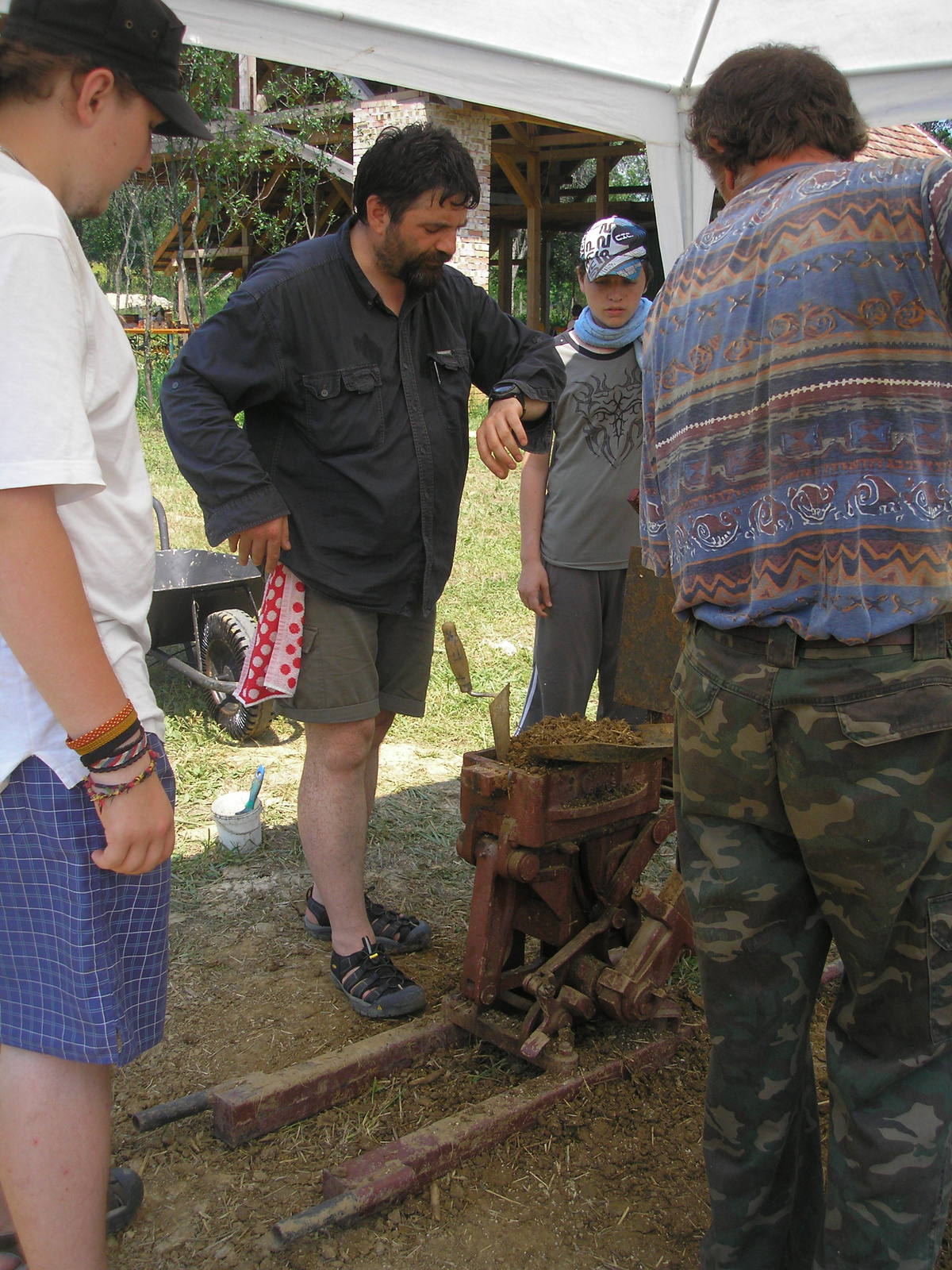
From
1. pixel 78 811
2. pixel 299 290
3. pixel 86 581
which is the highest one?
pixel 299 290

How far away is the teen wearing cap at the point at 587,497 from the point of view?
11.0 feet

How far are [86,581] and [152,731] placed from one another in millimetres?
247

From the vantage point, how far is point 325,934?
3.15 meters

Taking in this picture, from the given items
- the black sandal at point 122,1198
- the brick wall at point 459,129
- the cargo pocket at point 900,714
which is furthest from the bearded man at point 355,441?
the brick wall at point 459,129

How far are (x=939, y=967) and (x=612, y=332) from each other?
2405mm

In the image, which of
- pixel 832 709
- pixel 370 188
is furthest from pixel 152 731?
pixel 370 188

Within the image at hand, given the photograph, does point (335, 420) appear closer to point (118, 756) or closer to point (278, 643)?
point (278, 643)

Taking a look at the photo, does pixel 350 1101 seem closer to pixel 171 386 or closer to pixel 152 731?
pixel 152 731

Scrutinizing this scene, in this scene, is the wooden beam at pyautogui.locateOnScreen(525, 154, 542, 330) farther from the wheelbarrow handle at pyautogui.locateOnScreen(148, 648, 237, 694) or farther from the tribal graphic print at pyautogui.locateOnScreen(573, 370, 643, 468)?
the tribal graphic print at pyautogui.locateOnScreen(573, 370, 643, 468)

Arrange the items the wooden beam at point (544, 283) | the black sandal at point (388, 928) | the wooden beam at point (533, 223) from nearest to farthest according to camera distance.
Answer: the black sandal at point (388, 928) < the wooden beam at point (533, 223) < the wooden beam at point (544, 283)

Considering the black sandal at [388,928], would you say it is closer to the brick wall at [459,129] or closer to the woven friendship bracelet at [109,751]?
the woven friendship bracelet at [109,751]

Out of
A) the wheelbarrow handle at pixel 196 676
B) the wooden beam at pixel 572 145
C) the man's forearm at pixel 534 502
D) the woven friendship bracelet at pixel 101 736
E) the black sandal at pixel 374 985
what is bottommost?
the black sandal at pixel 374 985

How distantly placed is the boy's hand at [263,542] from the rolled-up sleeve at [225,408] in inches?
0.8

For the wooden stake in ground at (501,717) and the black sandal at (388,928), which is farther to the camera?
the black sandal at (388,928)
